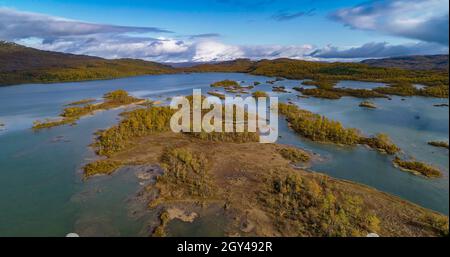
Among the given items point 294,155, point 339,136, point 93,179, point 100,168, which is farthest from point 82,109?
point 339,136

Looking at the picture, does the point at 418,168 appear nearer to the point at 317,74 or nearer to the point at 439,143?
the point at 439,143

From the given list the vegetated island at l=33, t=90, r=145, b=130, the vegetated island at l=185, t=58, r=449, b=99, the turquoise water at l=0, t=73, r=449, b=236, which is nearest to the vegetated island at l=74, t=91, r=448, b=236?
the turquoise water at l=0, t=73, r=449, b=236

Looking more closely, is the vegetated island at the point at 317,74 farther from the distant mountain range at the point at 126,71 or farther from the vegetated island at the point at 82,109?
the vegetated island at the point at 82,109

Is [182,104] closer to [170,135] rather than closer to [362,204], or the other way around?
[170,135]

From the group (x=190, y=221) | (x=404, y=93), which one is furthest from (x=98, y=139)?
(x=404, y=93)

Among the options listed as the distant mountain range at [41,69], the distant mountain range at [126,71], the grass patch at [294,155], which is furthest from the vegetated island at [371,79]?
the distant mountain range at [41,69]

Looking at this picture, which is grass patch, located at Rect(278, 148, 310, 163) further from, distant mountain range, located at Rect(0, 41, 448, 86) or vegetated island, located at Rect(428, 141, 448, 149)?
distant mountain range, located at Rect(0, 41, 448, 86)
